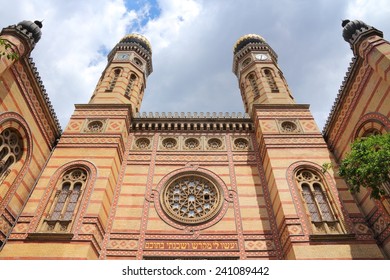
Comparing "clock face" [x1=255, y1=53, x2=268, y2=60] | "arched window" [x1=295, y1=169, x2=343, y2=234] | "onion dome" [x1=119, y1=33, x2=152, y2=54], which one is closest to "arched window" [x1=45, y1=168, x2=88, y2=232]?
"arched window" [x1=295, y1=169, x2=343, y2=234]

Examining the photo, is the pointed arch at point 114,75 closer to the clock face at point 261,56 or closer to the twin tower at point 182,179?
the twin tower at point 182,179

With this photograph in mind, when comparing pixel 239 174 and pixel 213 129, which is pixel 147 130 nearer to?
pixel 213 129

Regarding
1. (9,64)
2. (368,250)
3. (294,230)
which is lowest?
(368,250)

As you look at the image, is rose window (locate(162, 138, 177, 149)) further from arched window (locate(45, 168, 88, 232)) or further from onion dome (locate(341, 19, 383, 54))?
onion dome (locate(341, 19, 383, 54))

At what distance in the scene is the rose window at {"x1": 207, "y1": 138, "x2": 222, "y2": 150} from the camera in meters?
12.8

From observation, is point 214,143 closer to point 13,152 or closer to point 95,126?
point 95,126

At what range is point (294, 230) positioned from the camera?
28.9ft

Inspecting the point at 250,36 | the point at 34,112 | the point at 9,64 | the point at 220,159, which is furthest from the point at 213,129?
the point at 250,36

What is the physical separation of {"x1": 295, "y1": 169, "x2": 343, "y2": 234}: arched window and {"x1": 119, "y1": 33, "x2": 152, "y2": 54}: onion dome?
13.9 m

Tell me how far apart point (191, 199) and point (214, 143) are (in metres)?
3.20

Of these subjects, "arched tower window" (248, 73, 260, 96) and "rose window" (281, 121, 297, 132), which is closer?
"rose window" (281, 121, 297, 132)

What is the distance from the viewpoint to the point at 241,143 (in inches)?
514

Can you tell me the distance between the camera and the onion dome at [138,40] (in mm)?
19141

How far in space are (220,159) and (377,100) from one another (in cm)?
612
